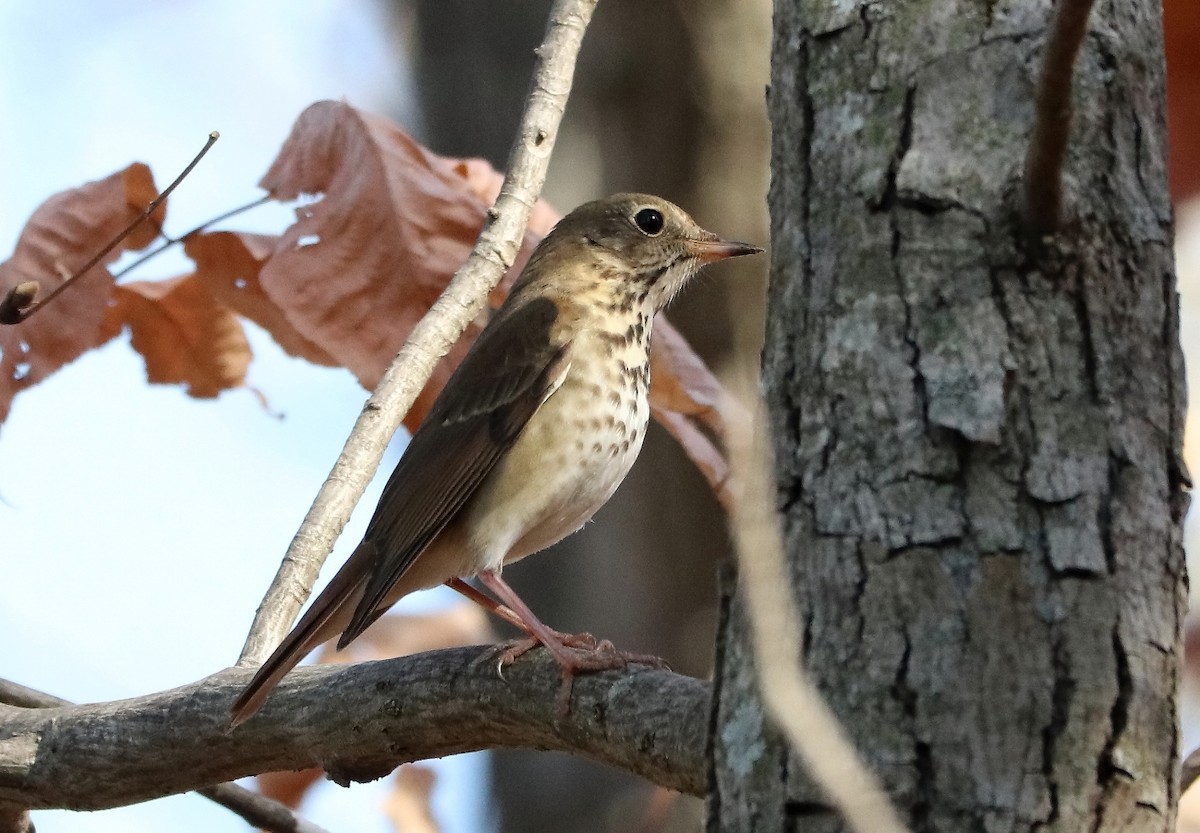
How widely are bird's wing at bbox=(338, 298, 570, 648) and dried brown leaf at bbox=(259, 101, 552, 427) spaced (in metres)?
0.39

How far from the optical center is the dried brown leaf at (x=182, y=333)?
3811 millimetres

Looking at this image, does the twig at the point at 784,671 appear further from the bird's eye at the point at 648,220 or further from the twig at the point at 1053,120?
the bird's eye at the point at 648,220

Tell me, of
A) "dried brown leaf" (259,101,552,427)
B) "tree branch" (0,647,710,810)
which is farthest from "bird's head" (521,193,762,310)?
"tree branch" (0,647,710,810)

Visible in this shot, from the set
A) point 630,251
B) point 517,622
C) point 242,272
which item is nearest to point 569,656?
point 517,622

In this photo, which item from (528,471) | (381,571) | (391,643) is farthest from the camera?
(391,643)

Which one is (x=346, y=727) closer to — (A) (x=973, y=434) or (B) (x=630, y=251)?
(A) (x=973, y=434)

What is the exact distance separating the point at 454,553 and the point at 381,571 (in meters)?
0.34

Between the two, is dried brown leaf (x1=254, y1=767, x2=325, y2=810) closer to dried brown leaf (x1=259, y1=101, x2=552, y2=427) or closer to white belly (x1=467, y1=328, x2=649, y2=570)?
white belly (x1=467, y1=328, x2=649, y2=570)

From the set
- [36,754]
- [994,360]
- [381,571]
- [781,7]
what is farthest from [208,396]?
[994,360]

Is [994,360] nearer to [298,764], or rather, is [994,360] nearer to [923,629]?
[923,629]

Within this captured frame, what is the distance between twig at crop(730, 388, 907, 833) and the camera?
1608 mm

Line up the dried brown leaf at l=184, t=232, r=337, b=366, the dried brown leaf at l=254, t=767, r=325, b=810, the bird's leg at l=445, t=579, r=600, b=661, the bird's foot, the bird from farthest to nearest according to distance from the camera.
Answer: the dried brown leaf at l=254, t=767, r=325, b=810
the bird
the dried brown leaf at l=184, t=232, r=337, b=366
the bird's leg at l=445, t=579, r=600, b=661
the bird's foot

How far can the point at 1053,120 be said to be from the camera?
1.68m

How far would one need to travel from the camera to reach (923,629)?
1.68 metres
